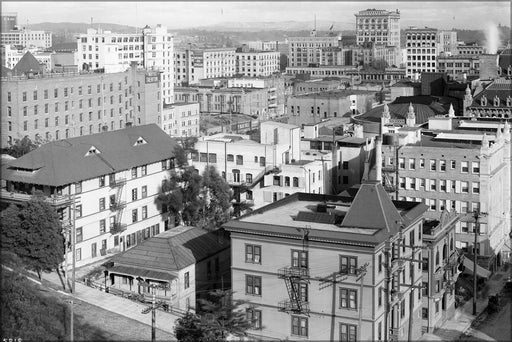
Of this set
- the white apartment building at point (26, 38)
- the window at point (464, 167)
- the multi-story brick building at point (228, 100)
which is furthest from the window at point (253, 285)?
the white apartment building at point (26, 38)

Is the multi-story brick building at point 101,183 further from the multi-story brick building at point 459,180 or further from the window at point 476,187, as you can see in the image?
the window at point 476,187

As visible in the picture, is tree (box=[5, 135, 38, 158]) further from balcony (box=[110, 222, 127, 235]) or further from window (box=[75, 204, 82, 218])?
window (box=[75, 204, 82, 218])

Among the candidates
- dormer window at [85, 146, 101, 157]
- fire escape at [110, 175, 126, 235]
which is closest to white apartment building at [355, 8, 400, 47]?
dormer window at [85, 146, 101, 157]

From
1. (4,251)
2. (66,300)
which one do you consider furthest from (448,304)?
(4,251)

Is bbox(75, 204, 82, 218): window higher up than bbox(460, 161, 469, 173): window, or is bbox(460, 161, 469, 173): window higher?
bbox(460, 161, 469, 173): window

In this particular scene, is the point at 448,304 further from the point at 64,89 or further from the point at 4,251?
the point at 64,89

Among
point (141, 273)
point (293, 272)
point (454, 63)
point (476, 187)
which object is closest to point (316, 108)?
point (476, 187)
